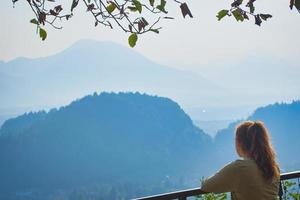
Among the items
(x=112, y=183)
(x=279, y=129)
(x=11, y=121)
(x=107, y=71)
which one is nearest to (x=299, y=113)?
(x=279, y=129)

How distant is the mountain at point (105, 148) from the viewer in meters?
91.9

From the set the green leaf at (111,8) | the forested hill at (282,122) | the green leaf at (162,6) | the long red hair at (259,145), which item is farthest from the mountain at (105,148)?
the green leaf at (162,6)

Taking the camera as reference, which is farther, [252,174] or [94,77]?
[94,77]

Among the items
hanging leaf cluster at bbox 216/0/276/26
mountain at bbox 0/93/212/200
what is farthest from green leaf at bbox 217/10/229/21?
mountain at bbox 0/93/212/200

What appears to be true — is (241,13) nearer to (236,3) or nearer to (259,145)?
(236,3)

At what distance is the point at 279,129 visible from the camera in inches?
3501

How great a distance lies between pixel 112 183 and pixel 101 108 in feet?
77.5

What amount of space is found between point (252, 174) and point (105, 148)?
11035 cm

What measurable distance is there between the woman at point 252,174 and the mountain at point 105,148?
84.3m

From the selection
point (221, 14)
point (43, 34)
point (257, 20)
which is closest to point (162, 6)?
point (221, 14)

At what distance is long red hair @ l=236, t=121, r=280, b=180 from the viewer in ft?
8.25

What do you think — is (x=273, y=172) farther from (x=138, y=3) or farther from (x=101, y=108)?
(x=101, y=108)

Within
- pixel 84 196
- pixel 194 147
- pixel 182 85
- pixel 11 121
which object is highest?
pixel 182 85

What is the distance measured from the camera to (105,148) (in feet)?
366
